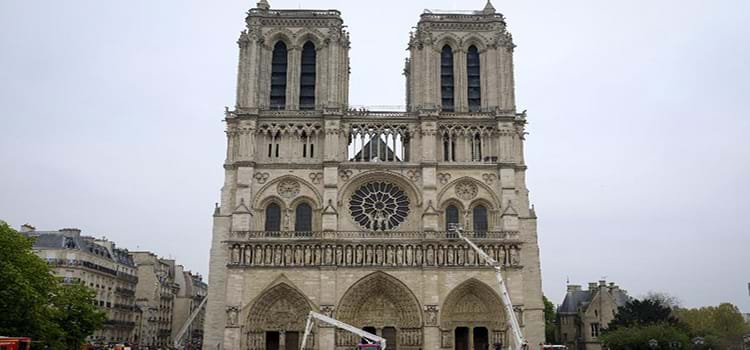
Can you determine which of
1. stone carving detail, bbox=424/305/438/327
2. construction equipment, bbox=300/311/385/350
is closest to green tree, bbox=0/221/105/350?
construction equipment, bbox=300/311/385/350

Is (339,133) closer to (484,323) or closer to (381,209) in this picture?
(381,209)

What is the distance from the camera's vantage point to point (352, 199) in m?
37.2

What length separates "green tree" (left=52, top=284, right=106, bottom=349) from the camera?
2956 centimetres

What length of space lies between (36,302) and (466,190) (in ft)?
68.0

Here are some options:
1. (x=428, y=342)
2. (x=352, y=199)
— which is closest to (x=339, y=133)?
(x=352, y=199)

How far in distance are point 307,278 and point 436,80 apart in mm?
12664

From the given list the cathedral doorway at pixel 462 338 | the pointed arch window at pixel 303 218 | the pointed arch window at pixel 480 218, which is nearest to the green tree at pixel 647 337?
the cathedral doorway at pixel 462 338

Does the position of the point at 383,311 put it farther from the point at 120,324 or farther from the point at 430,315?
the point at 120,324

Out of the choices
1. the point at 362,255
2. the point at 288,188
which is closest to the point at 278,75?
the point at 288,188

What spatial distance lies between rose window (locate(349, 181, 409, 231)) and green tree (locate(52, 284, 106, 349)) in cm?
1330

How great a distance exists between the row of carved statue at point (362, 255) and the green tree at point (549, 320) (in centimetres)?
2243

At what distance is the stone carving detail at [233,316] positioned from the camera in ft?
111

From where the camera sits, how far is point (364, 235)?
35.8m

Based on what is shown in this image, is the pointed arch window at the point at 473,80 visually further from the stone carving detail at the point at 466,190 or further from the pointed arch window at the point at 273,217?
the pointed arch window at the point at 273,217
